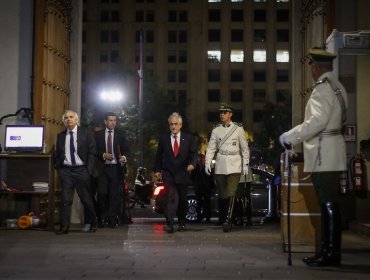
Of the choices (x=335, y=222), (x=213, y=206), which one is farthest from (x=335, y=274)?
(x=213, y=206)

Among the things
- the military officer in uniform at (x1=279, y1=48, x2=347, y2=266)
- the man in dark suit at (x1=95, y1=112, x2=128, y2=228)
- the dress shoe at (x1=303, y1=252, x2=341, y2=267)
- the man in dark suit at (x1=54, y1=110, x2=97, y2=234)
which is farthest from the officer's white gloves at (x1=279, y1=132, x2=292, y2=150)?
the man in dark suit at (x1=95, y1=112, x2=128, y2=228)

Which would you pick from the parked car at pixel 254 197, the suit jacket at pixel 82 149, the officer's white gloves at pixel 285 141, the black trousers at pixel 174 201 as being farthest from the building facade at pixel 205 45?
the officer's white gloves at pixel 285 141

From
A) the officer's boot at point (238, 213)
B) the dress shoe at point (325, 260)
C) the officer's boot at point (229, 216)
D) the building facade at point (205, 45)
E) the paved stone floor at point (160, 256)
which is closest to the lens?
the paved stone floor at point (160, 256)

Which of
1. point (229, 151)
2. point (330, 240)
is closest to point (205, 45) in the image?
point (229, 151)

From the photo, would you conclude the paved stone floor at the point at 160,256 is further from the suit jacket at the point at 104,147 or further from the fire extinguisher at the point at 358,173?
the suit jacket at the point at 104,147

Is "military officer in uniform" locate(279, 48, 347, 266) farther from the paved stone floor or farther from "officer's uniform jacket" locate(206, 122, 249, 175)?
"officer's uniform jacket" locate(206, 122, 249, 175)

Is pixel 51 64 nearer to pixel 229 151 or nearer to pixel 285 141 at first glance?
pixel 229 151

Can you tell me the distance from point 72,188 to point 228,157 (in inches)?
110

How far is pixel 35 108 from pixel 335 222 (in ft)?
24.7

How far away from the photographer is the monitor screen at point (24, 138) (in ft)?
43.2

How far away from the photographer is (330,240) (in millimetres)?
7957

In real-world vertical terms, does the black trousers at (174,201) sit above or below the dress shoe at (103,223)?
above

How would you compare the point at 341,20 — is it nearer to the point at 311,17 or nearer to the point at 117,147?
the point at 311,17

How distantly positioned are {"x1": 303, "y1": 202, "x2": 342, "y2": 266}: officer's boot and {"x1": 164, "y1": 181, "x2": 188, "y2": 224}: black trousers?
196 inches
